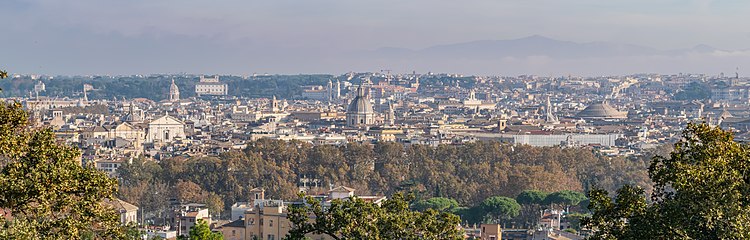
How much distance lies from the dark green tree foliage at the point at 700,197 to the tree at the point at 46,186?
188 inches

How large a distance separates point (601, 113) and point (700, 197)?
133102mm

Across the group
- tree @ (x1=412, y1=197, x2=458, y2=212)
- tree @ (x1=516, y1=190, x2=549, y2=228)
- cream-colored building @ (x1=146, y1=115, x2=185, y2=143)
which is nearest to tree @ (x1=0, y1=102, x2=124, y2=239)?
tree @ (x1=412, y1=197, x2=458, y2=212)

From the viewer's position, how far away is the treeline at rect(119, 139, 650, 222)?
56.2 meters

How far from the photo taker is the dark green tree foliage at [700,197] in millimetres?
14219

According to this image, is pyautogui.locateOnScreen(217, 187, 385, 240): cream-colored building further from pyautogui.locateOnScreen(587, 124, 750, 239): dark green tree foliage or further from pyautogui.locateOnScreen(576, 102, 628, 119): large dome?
pyautogui.locateOnScreen(576, 102, 628, 119): large dome

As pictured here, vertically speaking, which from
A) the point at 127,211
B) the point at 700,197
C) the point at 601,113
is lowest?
the point at 601,113

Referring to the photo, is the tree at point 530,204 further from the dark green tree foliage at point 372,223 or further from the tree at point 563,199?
the dark green tree foliage at point 372,223

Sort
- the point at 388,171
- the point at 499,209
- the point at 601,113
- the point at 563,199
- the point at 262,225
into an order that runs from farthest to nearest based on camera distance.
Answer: the point at 601,113 < the point at 388,171 < the point at 563,199 < the point at 499,209 < the point at 262,225

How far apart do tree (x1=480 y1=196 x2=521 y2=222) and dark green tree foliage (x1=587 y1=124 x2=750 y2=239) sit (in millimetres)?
32291

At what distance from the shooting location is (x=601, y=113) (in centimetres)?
14625

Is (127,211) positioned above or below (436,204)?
above

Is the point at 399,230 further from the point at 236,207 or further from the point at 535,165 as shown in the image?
the point at 535,165

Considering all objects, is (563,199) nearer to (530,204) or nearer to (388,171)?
(530,204)

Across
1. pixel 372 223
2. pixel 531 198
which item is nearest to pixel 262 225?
pixel 531 198
